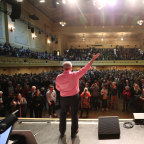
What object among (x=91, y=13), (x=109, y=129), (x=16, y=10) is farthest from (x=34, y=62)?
(x=91, y=13)

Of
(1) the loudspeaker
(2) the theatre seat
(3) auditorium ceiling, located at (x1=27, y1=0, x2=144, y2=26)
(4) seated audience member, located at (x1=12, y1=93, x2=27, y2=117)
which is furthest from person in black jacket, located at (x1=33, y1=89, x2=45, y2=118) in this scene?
(3) auditorium ceiling, located at (x1=27, y1=0, x2=144, y2=26)

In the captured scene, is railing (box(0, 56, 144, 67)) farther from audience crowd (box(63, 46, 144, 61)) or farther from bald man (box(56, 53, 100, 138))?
bald man (box(56, 53, 100, 138))

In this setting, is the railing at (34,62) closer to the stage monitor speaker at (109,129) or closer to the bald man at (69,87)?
the bald man at (69,87)

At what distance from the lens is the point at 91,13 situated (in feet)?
74.0

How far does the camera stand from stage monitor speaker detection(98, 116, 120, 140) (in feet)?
7.18

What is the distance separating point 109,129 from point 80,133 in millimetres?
497

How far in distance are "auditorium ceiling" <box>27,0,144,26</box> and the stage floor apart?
17080 mm

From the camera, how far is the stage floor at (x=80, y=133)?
2.15 m

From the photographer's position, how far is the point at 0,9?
12.5 meters

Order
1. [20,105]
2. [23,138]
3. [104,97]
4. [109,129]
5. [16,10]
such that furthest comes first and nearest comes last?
[16,10] → [104,97] → [20,105] → [109,129] → [23,138]

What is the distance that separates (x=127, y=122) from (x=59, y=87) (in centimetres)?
141

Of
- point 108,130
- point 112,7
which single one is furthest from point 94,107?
point 112,7

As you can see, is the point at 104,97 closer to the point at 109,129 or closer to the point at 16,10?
the point at 109,129

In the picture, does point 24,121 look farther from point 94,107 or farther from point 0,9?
point 0,9
